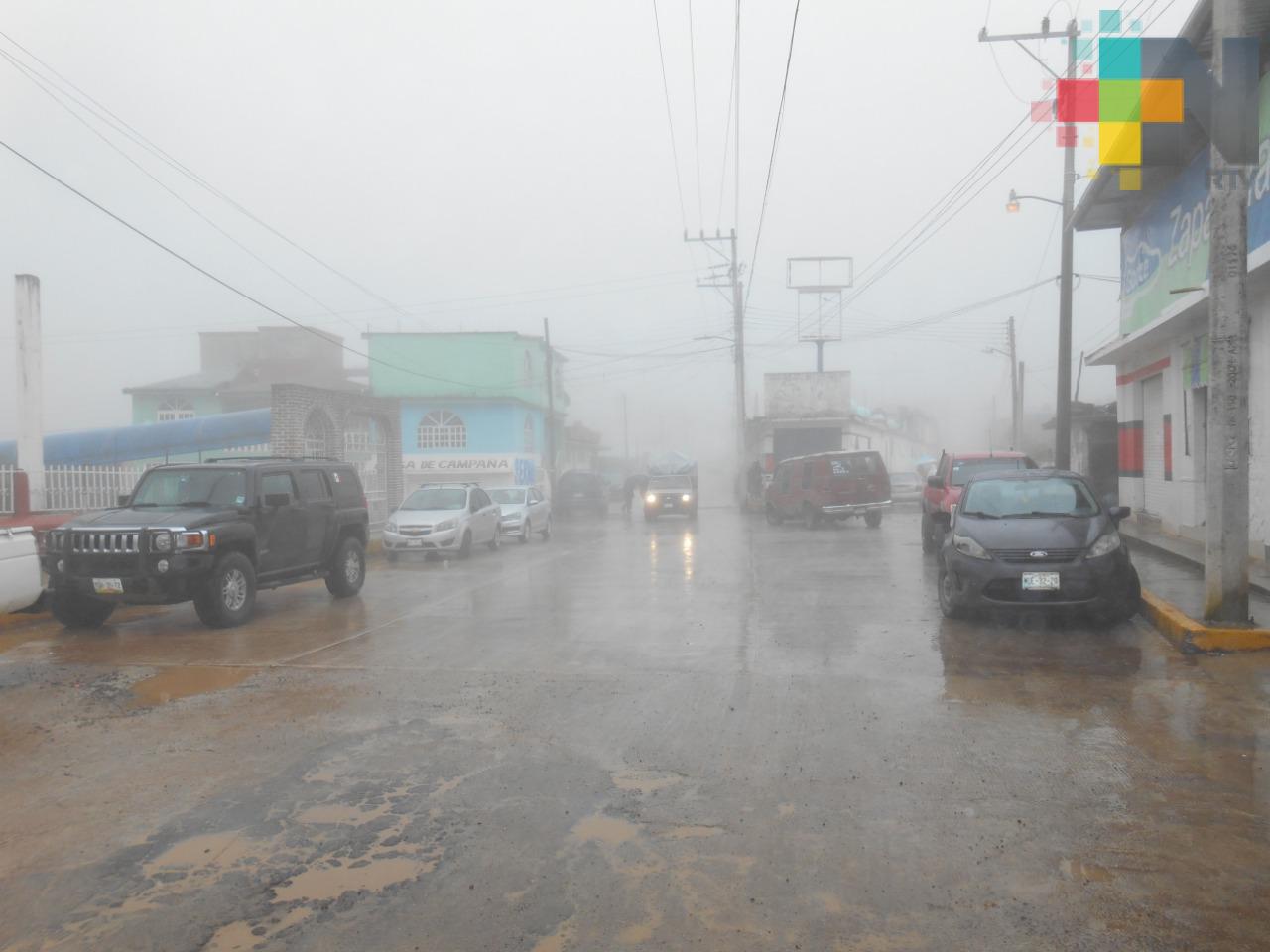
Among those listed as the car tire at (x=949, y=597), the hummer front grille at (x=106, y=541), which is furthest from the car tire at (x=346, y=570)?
the car tire at (x=949, y=597)

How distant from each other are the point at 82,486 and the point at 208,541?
8.43m

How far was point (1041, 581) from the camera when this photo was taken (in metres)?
9.78

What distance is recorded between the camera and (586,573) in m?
16.7

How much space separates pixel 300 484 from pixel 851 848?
10.3 m

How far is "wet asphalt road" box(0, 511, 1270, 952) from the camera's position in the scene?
3.81 meters

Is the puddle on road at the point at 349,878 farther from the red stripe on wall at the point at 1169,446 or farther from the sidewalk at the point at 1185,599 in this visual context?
the red stripe on wall at the point at 1169,446

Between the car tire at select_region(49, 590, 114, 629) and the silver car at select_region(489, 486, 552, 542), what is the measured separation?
1339 centimetres

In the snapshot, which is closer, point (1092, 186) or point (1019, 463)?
point (1019, 463)

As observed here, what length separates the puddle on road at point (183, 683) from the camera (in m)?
7.77

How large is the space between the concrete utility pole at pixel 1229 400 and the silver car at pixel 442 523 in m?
14.3

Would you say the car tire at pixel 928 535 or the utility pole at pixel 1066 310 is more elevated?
the utility pole at pixel 1066 310

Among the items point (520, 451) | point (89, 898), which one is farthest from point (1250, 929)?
point (520, 451)

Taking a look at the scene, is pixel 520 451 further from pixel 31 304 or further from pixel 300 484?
pixel 300 484

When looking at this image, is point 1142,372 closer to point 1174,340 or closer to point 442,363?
point 1174,340
